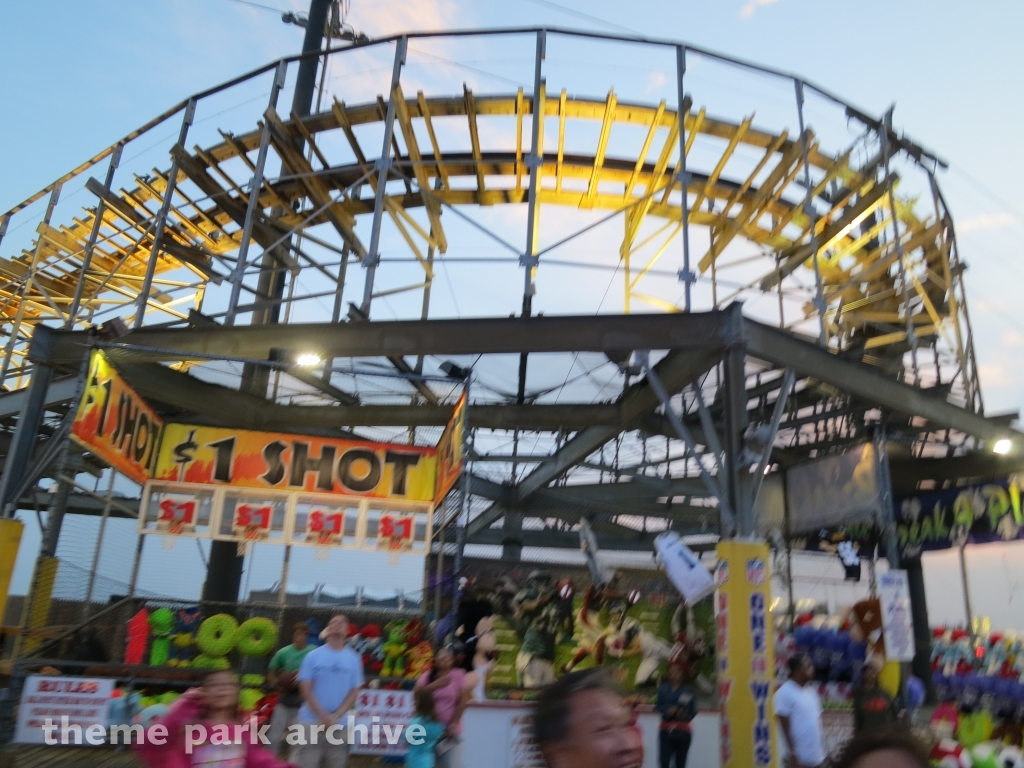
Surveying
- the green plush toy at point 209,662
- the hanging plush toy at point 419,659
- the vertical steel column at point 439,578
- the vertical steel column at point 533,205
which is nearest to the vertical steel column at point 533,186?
the vertical steel column at point 533,205

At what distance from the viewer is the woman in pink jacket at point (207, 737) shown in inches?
170

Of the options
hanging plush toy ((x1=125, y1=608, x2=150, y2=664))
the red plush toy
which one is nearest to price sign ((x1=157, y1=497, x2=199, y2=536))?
hanging plush toy ((x1=125, y1=608, x2=150, y2=664))

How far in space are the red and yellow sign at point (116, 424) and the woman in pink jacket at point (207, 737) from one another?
20.6 ft

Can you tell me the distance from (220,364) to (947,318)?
1615 centimetres

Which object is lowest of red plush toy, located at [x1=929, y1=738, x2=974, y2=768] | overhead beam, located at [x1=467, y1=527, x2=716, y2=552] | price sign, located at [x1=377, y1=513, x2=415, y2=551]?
red plush toy, located at [x1=929, y1=738, x2=974, y2=768]

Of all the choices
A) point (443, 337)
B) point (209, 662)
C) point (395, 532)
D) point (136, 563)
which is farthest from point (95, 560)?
point (443, 337)

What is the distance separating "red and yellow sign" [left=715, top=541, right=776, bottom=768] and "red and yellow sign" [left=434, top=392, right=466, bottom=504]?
3404 millimetres

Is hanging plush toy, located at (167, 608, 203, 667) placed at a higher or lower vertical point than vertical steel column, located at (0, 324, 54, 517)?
lower

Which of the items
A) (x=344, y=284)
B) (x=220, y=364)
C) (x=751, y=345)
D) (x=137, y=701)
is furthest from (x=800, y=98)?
(x=137, y=701)

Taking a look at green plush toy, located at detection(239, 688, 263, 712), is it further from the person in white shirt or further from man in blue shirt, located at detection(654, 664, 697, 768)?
the person in white shirt

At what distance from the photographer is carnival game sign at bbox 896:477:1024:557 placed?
13.5m

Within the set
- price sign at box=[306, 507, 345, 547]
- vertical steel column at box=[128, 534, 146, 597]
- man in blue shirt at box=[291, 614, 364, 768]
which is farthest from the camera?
price sign at box=[306, 507, 345, 547]

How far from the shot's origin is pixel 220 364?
41.3 feet

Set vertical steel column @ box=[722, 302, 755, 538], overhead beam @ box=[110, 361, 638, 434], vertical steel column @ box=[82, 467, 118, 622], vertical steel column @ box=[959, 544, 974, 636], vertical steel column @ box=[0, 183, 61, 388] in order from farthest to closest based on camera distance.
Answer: vertical steel column @ box=[0, 183, 61, 388] < vertical steel column @ box=[959, 544, 974, 636] < overhead beam @ box=[110, 361, 638, 434] < vertical steel column @ box=[82, 467, 118, 622] < vertical steel column @ box=[722, 302, 755, 538]
